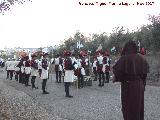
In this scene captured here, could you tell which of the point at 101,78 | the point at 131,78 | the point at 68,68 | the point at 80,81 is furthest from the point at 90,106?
the point at 101,78

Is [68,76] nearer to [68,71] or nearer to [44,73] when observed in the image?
[68,71]

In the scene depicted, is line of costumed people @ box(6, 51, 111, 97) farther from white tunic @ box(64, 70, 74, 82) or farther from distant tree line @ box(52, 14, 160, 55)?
distant tree line @ box(52, 14, 160, 55)

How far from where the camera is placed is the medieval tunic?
368 inches

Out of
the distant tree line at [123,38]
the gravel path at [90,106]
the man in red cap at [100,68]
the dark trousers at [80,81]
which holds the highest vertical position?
the distant tree line at [123,38]

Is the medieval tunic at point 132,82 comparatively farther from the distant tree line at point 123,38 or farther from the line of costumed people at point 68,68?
the distant tree line at point 123,38

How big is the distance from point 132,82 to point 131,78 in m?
0.09

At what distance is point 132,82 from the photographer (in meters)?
9.38

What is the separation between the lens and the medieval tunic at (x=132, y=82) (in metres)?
9.35

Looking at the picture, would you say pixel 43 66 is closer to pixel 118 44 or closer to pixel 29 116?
pixel 29 116

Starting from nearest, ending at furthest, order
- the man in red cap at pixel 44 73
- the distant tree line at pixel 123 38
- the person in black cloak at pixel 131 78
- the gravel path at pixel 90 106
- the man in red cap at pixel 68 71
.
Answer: the person in black cloak at pixel 131 78
the gravel path at pixel 90 106
the man in red cap at pixel 68 71
the man in red cap at pixel 44 73
the distant tree line at pixel 123 38

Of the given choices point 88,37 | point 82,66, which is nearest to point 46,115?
point 82,66

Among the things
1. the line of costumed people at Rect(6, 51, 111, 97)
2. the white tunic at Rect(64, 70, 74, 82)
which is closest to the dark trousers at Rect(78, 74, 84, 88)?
the line of costumed people at Rect(6, 51, 111, 97)

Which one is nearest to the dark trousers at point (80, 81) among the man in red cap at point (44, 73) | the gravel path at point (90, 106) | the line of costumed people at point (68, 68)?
the line of costumed people at point (68, 68)

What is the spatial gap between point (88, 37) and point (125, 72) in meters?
51.4
